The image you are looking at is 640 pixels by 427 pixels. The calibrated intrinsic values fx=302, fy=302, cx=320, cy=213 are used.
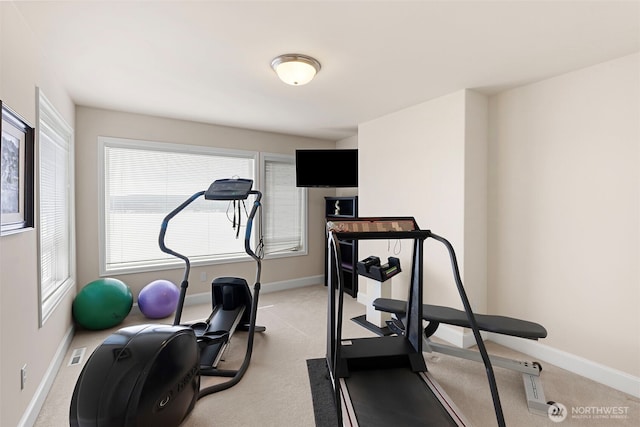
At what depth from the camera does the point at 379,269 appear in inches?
126

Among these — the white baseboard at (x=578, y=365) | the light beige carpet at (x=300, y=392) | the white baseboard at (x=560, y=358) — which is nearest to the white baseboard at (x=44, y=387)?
the light beige carpet at (x=300, y=392)

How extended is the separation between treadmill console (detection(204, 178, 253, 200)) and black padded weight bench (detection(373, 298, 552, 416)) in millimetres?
1582

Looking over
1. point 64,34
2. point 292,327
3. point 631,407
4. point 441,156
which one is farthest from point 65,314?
point 631,407

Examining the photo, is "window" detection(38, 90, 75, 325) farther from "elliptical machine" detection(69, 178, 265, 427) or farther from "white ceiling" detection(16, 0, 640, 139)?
"elliptical machine" detection(69, 178, 265, 427)

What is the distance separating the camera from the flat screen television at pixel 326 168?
4.36 meters

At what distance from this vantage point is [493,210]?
9.82 ft

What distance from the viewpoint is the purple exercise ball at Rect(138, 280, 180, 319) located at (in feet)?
11.2

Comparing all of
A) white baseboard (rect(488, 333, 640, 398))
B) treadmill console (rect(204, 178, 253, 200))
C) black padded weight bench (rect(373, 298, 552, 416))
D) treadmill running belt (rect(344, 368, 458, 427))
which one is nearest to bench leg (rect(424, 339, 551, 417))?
black padded weight bench (rect(373, 298, 552, 416))

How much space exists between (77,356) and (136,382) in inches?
68.8

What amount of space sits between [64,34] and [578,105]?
3.78 meters

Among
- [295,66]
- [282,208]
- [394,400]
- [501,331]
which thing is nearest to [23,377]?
[394,400]

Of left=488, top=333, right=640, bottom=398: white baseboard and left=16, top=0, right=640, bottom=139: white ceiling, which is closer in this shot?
left=16, top=0, right=640, bottom=139: white ceiling

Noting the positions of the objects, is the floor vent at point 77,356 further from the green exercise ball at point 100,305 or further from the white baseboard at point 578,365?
the white baseboard at point 578,365

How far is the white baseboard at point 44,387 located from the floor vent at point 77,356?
67 mm
